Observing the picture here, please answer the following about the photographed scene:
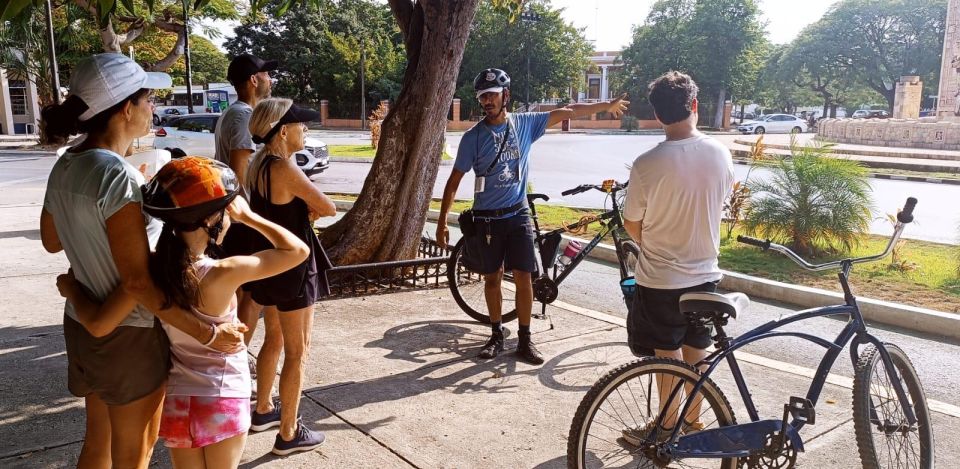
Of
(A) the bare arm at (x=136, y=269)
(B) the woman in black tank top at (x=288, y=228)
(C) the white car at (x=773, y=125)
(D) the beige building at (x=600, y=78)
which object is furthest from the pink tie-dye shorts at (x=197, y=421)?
(D) the beige building at (x=600, y=78)

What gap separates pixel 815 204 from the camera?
8.13 metres

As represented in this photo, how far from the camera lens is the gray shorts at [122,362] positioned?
2.36 m

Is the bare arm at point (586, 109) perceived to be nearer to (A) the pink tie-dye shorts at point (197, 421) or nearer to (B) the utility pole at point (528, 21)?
(A) the pink tie-dye shorts at point (197, 421)

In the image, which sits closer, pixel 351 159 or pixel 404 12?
pixel 404 12

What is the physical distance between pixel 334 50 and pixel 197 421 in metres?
50.3

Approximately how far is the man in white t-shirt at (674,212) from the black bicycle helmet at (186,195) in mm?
1903

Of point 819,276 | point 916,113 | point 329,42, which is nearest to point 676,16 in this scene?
point 916,113

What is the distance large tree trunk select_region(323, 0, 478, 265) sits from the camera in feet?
22.7

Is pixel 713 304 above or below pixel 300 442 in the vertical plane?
above

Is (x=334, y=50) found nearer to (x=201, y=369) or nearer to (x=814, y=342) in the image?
(x=814, y=342)

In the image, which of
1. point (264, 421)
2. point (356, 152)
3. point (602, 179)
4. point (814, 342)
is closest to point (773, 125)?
point (356, 152)

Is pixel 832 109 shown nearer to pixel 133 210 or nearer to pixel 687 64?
pixel 687 64

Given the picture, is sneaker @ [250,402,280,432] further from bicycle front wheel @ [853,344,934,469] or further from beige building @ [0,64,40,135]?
beige building @ [0,64,40,135]

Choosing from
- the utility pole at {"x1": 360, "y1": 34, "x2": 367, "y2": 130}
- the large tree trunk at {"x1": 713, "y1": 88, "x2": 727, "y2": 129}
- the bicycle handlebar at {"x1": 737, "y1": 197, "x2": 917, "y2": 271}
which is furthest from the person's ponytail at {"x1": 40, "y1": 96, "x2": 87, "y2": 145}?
the large tree trunk at {"x1": 713, "y1": 88, "x2": 727, "y2": 129}
